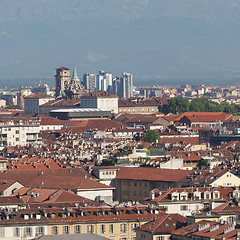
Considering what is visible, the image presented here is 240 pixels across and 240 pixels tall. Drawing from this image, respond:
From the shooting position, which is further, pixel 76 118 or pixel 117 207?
pixel 76 118

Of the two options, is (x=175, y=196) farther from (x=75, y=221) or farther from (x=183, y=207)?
(x=75, y=221)

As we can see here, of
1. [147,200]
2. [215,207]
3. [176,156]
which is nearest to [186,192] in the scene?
[147,200]

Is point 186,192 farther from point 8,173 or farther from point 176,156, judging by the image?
point 176,156

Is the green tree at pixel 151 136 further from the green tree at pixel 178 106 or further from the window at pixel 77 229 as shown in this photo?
the window at pixel 77 229

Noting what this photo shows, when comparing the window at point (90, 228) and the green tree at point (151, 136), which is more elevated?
the window at point (90, 228)

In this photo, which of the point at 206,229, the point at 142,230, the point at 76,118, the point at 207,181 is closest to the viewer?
the point at 206,229

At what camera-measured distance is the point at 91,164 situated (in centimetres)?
7900

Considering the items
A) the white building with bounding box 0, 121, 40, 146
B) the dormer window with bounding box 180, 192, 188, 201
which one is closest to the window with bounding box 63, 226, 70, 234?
the dormer window with bounding box 180, 192, 188, 201

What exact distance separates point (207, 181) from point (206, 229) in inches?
842

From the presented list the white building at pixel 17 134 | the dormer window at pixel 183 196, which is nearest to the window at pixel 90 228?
the dormer window at pixel 183 196

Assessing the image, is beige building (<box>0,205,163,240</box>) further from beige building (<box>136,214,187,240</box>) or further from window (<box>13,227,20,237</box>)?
beige building (<box>136,214,187,240</box>)

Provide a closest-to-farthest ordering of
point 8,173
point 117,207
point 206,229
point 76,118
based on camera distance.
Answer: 1. point 206,229
2. point 117,207
3. point 8,173
4. point 76,118

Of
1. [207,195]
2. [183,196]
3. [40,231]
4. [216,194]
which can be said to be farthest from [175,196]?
[40,231]

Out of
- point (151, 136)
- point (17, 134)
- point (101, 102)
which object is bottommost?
point (151, 136)
